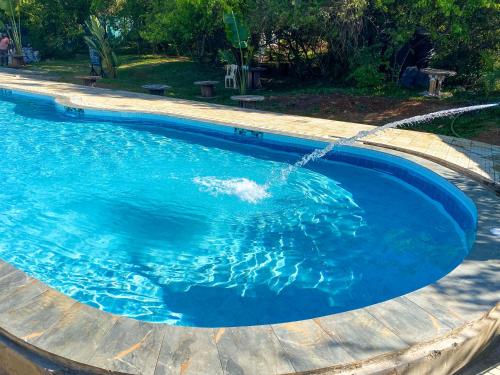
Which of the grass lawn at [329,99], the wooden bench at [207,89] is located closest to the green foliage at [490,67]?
the grass lawn at [329,99]

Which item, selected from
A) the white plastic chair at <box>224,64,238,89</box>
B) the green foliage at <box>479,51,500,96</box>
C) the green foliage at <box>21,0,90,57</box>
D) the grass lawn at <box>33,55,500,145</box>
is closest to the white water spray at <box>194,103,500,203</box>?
the grass lawn at <box>33,55,500,145</box>

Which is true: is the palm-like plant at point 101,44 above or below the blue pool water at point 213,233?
above

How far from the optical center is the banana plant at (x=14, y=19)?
22484 millimetres

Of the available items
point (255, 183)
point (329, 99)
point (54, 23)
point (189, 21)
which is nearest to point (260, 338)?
point (255, 183)

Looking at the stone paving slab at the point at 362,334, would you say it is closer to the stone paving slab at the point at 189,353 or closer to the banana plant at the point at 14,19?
the stone paving slab at the point at 189,353

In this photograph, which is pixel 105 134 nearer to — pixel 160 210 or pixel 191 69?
pixel 160 210

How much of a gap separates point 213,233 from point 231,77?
1212 centimetres

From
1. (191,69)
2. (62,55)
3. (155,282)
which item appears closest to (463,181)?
(155,282)

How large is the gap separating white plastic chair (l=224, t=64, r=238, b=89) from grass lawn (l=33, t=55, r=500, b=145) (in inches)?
12.9

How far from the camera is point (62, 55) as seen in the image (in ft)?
90.4

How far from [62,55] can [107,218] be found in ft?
77.3

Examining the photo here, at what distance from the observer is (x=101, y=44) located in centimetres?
1939

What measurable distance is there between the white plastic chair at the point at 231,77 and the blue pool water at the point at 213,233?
7.38 metres

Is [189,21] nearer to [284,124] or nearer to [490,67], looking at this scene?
[284,124]
